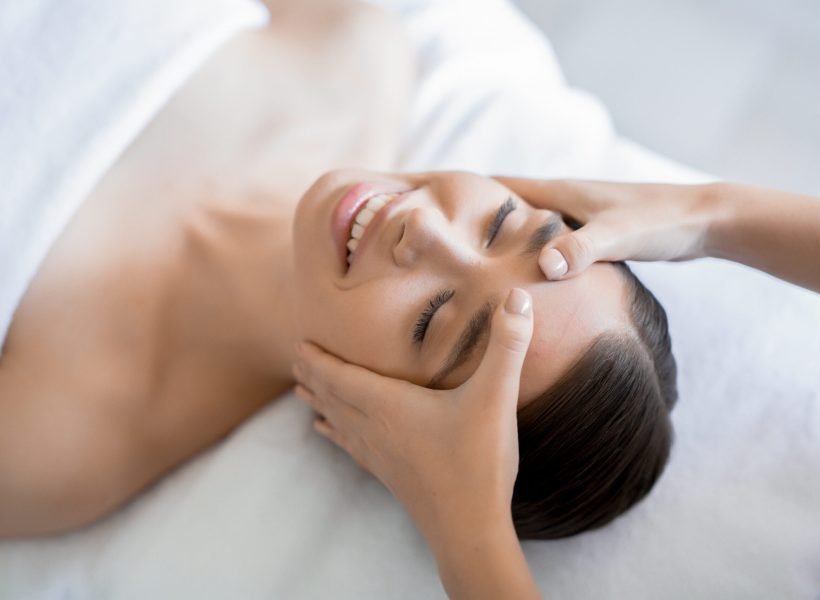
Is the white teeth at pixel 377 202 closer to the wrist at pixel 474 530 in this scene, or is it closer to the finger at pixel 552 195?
the finger at pixel 552 195

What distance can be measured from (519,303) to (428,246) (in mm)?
161

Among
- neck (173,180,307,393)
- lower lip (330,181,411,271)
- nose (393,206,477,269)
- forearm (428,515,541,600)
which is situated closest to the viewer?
forearm (428,515,541,600)

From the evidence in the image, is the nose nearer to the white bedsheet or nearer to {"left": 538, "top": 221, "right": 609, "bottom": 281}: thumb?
{"left": 538, "top": 221, "right": 609, "bottom": 281}: thumb

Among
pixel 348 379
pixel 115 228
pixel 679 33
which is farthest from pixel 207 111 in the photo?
pixel 679 33

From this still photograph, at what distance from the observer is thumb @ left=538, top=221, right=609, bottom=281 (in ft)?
2.97

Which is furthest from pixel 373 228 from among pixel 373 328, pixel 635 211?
pixel 635 211

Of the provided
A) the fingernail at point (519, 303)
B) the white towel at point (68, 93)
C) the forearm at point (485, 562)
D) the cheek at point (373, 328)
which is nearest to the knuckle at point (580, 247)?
the fingernail at point (519, 303)

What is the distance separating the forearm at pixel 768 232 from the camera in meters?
1.08

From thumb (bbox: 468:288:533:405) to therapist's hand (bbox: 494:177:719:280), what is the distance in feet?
0.62

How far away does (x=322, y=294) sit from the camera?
1.04 m

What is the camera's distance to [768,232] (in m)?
1.10

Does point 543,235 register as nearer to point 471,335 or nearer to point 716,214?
point 471,335

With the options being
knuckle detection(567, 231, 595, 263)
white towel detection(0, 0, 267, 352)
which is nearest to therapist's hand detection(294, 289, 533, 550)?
knuckle detection(567, 231, 595, 263)

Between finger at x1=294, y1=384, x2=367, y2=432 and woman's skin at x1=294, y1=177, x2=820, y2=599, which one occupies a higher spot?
woman's skin at x1=294, y1=177, x2=820, y2=599
